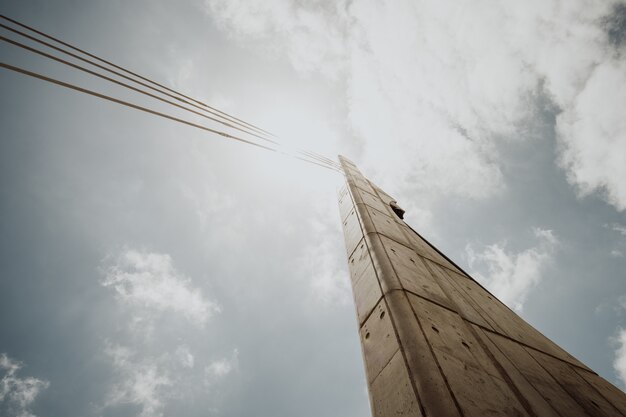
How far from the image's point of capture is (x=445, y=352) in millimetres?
1727

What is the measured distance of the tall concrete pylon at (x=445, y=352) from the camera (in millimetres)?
1486

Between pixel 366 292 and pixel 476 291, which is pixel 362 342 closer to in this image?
pixel 366 292

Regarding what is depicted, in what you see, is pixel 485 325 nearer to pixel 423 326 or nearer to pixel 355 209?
pixel 423 326

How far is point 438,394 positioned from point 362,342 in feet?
2.53

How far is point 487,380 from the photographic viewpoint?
172 cm

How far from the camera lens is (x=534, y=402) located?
174 cm

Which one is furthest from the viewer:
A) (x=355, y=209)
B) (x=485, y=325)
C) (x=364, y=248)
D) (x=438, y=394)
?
(x=355, y=209)

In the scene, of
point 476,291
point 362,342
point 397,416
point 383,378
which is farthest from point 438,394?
point 476,291

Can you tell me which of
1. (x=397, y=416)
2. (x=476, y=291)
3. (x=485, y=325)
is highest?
(x=476, y=291)

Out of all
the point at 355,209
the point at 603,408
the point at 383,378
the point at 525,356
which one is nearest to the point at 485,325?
the point at 525,356

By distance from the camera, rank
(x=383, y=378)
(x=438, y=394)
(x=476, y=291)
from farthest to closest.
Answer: (x=476, y=291), (x=383, y=378), (x=438, y=394)

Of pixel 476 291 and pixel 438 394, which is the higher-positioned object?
pixel 476 291

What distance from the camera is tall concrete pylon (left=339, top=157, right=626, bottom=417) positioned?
1.49 m

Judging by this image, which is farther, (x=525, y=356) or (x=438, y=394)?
(x=525, y=356)
